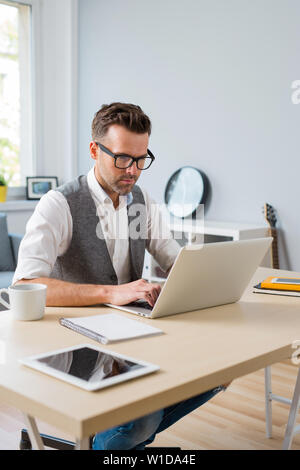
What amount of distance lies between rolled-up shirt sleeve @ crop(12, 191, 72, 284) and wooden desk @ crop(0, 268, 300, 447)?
0.58 feet

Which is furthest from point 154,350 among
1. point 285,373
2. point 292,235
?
Result: point 292,235

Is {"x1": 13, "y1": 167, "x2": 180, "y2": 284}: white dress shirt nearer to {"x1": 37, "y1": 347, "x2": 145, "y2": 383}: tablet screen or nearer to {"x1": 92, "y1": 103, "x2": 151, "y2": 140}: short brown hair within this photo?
{"x1": 92, "y1": 103, "x2": 151, "y2": 140}: short brown hair

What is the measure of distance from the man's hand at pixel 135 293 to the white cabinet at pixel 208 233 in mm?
1864

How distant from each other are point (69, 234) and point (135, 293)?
41 centimetres

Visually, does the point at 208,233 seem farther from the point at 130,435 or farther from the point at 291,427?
the point at 130,435

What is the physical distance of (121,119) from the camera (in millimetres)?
1736

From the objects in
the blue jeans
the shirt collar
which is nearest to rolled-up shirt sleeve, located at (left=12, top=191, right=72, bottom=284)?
the shirt collar

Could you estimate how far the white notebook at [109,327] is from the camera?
119cm

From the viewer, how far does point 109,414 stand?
832 mm

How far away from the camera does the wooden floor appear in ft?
6.97

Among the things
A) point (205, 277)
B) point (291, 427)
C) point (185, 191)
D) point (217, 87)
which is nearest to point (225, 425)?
point (291, 427)

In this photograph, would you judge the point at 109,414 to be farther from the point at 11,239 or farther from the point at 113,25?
the point at 113,25

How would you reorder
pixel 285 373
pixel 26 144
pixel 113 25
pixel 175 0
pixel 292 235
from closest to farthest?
pixel 285 373 < pixel 292 235 < pixel 175 0 < pixel 113 25 < pixel 26 144

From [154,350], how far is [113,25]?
3881mm
